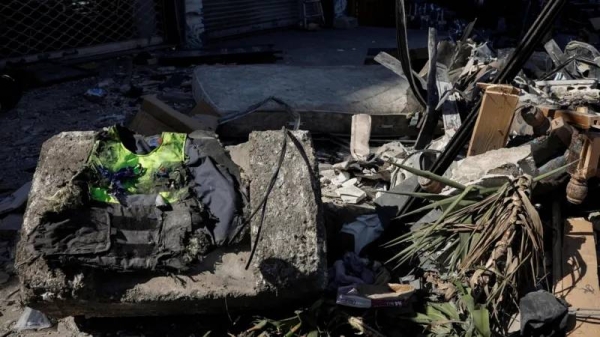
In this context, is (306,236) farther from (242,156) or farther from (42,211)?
(42,211)

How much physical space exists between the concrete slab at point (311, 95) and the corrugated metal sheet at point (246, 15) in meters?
2.33

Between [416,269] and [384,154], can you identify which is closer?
[416,269]

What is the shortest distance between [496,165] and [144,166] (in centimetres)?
185

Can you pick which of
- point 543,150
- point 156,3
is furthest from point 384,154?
point 156,3

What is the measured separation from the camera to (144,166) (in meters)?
3.04

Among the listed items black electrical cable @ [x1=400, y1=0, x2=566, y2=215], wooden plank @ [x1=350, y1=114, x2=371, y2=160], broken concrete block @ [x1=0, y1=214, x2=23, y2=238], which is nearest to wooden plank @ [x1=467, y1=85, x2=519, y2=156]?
black electrical cable @ [x1=400, y1=0, x2=566, y2=215]

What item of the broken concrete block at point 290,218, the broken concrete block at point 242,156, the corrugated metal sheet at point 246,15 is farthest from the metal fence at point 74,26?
the broken concrete block at point 290,218

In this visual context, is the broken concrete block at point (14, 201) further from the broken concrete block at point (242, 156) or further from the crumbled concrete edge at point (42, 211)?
the broken concrete block at point (242, 156)

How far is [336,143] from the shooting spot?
4.67 metres

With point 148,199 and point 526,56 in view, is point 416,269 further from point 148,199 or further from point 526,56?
point 148,199

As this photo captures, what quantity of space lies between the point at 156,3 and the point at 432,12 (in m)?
4.28

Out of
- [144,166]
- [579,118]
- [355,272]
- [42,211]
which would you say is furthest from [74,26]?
[579,118]

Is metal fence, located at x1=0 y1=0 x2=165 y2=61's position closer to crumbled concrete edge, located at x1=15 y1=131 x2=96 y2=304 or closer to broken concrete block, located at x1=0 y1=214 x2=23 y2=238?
broken concrete block, located at x1=0 y1=214 x2=23 y2=238

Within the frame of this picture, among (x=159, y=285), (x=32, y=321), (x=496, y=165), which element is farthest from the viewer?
(x=496, y=165)
